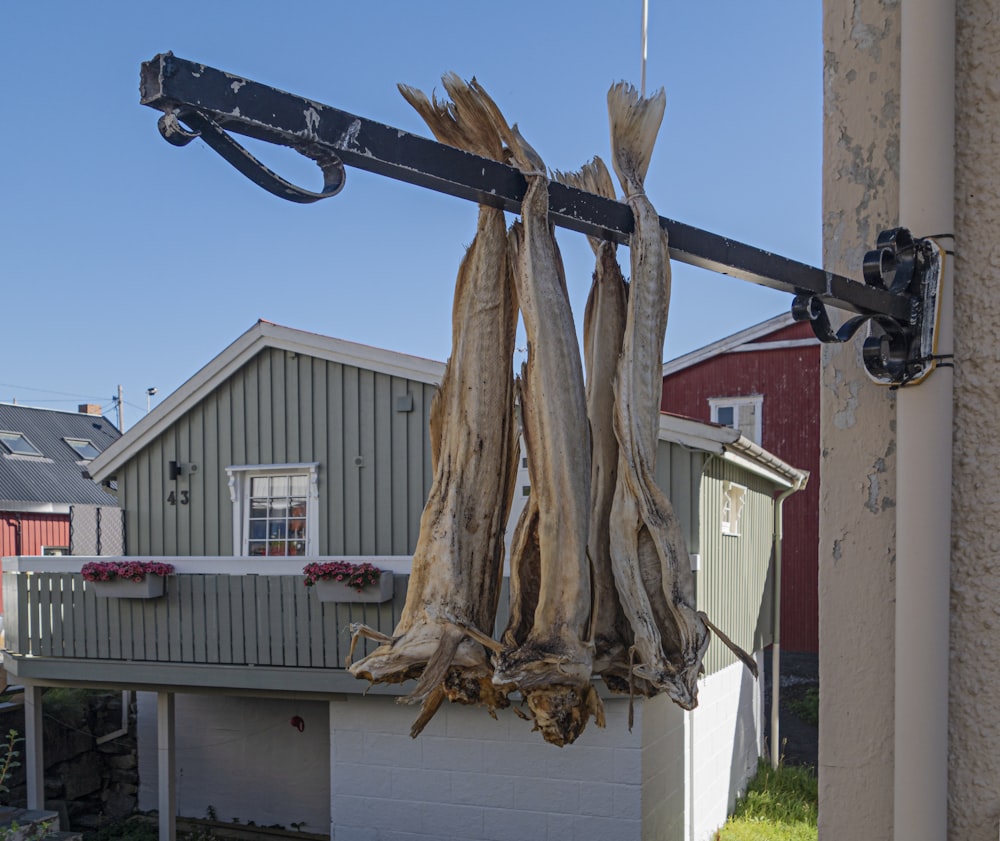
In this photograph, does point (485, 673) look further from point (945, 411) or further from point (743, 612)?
point (743, 612)

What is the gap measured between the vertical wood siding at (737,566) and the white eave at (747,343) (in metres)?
5.27

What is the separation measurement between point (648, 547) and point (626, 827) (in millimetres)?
8831

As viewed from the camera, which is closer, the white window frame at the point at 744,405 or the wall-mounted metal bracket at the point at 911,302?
the wall-mounted metal bracket at the point at 911,302

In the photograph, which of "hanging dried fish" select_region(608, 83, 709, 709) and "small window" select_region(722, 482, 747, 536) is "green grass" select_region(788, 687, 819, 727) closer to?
"small window" select_region(722, 482, 747, 536)

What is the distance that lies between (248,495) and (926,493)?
37.7 feet

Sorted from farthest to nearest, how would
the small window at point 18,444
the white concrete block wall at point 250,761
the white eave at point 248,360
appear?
the small window at point 18,444
the white concrete block wall at point 250,761
the white eave at point 248,360

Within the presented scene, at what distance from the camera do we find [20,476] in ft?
82.6

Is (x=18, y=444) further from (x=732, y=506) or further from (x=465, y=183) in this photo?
(x=465, y=183)

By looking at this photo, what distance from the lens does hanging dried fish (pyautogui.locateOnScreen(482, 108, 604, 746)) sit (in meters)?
1.64

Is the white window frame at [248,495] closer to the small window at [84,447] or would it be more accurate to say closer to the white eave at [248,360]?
the white eave at [248,360]

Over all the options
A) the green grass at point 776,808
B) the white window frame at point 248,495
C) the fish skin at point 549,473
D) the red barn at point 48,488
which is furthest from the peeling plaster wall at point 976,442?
the red barn at point 48,488

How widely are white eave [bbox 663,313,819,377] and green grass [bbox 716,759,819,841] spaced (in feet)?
27.4

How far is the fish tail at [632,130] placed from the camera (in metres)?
1.81

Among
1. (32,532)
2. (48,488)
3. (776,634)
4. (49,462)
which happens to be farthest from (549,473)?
(49,462)
